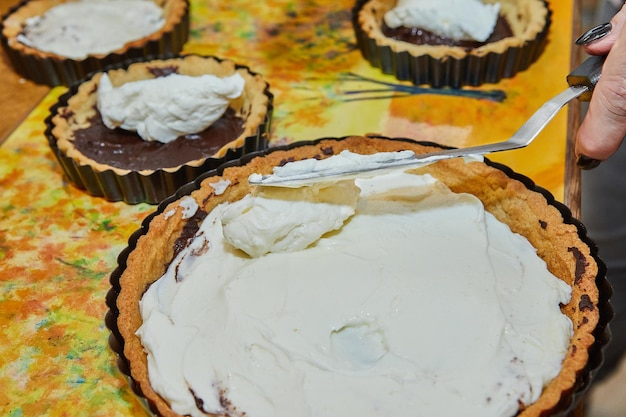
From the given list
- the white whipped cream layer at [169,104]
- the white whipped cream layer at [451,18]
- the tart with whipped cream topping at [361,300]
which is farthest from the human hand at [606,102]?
the white whipped cream layer at [169,104]

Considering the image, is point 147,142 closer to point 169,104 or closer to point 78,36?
point 169,104

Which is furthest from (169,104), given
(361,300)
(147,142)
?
(361,300)

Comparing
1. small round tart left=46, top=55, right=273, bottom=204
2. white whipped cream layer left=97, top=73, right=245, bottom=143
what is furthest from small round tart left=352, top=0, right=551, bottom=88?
white whipped cream layer left=97, top=73, right=245, bottom=143

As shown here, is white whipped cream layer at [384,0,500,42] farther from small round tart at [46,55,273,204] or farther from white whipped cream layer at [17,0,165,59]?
white whipped cream layer at [17,0,165,59]

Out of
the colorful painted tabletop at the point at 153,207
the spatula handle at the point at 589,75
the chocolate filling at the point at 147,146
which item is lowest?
the colorful painted tabletop at the point at 153,207

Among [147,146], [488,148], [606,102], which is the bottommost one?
[147,146]

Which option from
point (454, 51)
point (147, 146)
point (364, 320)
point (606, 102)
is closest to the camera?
point (364, 320)

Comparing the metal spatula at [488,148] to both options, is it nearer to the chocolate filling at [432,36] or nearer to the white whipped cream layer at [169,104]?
the white whipped cream layer at [169,104]
